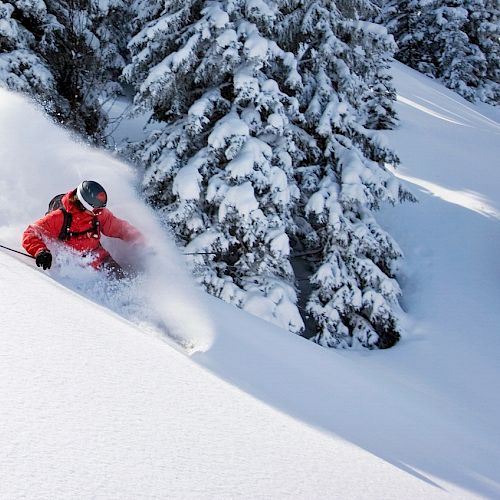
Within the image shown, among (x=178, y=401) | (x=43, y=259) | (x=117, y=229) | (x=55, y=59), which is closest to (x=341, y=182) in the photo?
(x=117, y=229)

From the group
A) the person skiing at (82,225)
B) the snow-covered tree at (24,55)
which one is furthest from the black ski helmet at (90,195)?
the snow-covered tree at (24,55)

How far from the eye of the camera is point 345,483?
3244 mm

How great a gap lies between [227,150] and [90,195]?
154 inches

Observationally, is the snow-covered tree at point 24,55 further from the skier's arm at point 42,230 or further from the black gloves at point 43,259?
the black gloves at point 43,259

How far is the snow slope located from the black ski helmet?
0.94 m

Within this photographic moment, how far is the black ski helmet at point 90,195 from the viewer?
6.49 m

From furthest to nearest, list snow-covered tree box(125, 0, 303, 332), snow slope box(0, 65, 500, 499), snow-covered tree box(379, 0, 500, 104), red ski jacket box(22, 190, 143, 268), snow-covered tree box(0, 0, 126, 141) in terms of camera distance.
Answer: snow-covered tree box(379, 0, 500, 104) → snow-covered tree box(0, 0, 126, 141) → snow-covered tree box(125, 0, 303, 332) → red ski jacket box(22, 190, 143, 268) → snow slope box(0, 65, 500, 499)

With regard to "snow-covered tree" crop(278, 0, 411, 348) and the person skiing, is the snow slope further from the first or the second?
"snow-covered tree" crop(278, 0, 411, 348)

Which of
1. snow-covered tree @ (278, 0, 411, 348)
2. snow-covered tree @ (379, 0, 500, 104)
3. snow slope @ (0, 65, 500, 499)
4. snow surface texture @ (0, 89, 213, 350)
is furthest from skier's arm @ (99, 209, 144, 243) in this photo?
snow-covered tree @ (379, 0, 500, 104)

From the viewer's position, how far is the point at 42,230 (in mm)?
6426

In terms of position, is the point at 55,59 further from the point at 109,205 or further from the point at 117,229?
the point at 117,229

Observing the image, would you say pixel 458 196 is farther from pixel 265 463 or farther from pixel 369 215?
pixel 265 463

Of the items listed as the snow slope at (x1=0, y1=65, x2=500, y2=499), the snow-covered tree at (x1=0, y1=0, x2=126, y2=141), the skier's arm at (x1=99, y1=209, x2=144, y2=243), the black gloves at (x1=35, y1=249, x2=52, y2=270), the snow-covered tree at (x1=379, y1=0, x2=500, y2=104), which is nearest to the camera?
the snow slope at (x1=0, y1=65, x2=500, y2=499)

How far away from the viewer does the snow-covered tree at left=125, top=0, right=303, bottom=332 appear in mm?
9922
